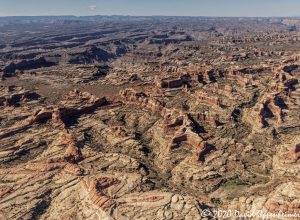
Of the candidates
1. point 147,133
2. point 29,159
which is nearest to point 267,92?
point 147,133

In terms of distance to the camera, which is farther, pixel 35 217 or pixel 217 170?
pixel 217 170

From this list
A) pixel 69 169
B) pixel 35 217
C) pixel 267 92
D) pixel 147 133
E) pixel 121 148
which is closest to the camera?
pixel 35 217

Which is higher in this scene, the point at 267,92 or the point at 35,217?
the point at 267,92

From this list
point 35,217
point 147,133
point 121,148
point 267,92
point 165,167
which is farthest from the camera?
point 267,92

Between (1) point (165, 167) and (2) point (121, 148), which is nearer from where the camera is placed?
(1) point (165, 167)

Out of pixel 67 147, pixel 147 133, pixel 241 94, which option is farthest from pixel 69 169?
pixel 241 94

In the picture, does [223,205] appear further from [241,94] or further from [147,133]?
[241,94]

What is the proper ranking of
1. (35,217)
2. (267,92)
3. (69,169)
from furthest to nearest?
1. (267,92)
2. (69,169)
3. (35,217)

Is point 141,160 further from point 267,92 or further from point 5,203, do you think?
point 267,92

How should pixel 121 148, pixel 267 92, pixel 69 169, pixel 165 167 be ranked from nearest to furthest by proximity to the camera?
pixel 69 169 → pixel 165 167 → pixel 121 148 → pixel 267 92
